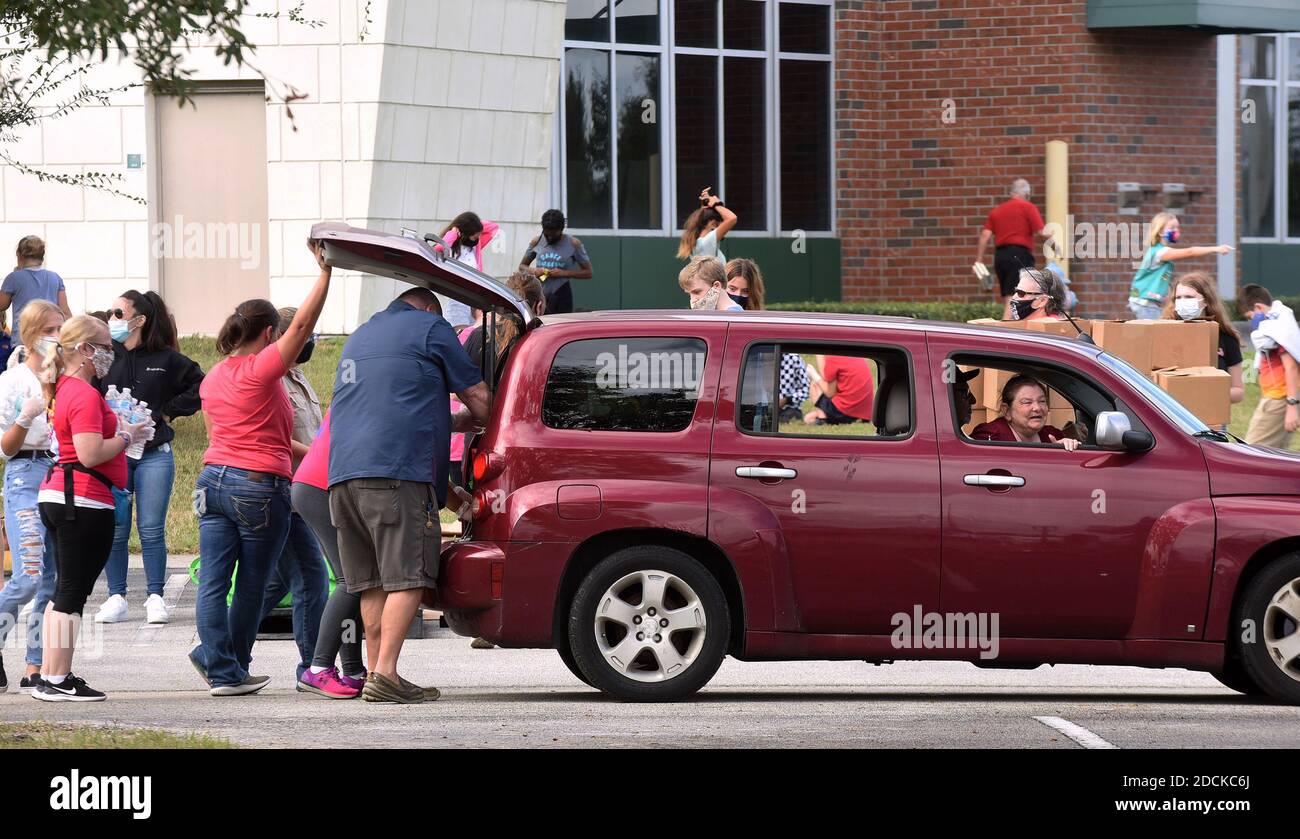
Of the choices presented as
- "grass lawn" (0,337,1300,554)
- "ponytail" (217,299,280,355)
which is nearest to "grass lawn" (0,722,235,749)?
"ponytail" (217,299,280,355)

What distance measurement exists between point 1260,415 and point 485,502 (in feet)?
25.3

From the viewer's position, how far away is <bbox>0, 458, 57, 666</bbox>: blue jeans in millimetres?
9148

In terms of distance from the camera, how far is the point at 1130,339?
12.5m

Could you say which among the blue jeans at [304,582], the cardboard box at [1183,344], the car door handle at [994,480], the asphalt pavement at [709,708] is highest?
the cardboard box at [1183,344]

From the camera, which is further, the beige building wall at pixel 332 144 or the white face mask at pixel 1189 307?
the beige building wall at pixel 332 144

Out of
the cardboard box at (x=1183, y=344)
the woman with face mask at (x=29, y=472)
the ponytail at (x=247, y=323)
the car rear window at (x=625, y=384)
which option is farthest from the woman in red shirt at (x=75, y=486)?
the cardboard box at (x=1183, y=344)

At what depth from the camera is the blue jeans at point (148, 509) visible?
11.3 meters

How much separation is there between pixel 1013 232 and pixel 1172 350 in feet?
31.9

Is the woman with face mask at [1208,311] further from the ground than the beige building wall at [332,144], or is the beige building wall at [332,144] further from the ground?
the beige building wall at [332,144]

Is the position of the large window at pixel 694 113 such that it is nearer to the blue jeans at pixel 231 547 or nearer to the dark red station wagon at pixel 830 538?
the blue jeans at pixel 231 547

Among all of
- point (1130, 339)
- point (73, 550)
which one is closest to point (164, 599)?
point (73, 550)

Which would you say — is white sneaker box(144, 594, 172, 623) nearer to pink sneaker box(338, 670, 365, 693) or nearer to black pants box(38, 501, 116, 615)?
black pants box(38, 501, 116, 615)

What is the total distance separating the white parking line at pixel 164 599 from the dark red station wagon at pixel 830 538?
3.24 meters

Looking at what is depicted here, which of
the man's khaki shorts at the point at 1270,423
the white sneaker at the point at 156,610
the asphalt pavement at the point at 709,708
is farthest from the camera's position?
the man's khaki shorts at the point at 1270,423
